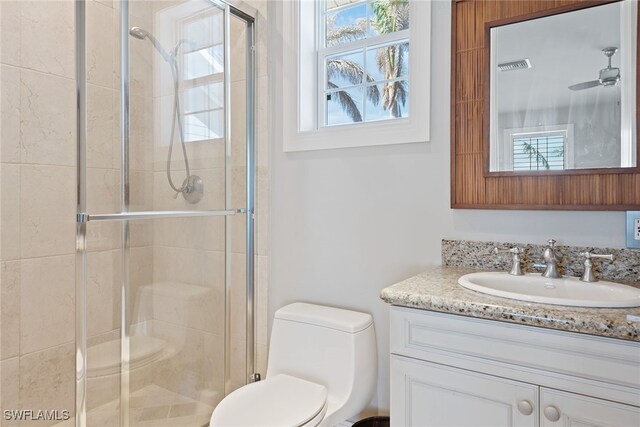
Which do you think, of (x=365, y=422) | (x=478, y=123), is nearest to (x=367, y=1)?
(x=478, y=123)

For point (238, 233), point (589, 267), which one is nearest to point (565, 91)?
point (589, 267)

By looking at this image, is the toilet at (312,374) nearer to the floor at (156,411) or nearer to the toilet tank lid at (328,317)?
the toilet tank lid at (328,317)

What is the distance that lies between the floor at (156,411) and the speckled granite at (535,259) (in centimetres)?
129

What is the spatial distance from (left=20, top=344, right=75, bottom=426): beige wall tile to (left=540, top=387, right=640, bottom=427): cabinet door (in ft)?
6.65

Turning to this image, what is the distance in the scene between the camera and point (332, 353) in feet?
5.30

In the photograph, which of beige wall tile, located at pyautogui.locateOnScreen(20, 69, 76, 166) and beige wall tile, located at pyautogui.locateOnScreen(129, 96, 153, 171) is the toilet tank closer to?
beige wall tile, located at pyautogui.locateOnScreen(129, 96, 153, 171)

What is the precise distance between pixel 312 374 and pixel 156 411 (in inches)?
25.9

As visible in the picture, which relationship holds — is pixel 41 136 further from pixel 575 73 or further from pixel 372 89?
pixel 575 73

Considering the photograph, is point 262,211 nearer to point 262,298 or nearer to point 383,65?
point 262,298

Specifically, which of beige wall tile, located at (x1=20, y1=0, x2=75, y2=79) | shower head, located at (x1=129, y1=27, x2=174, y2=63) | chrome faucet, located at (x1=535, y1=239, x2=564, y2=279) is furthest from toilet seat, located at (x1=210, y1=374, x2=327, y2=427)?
beige wall tile, located at (x1=20, y1=0, x2=75, y2=79)

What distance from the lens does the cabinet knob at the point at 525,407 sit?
3.29 feet

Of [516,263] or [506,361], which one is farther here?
[516,263]

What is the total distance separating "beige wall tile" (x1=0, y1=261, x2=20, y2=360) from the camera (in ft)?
5.40

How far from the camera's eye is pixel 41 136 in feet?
5.79
